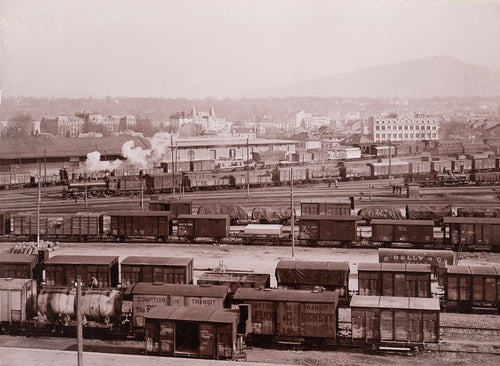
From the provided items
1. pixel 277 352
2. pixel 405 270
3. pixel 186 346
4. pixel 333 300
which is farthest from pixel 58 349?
pixel 405 270

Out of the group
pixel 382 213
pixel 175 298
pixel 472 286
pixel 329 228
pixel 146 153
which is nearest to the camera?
pixel 175 298

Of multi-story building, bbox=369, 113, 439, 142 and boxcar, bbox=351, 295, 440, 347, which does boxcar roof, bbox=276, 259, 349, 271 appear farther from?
multi-story building, bbox=369, 113, 439, 142

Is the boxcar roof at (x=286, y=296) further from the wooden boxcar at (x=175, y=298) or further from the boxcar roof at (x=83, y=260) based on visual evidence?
the boxcar roof at (x=83, y=260)

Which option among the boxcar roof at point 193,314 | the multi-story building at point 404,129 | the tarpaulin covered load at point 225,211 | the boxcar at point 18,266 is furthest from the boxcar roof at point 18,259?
the multi-story building at point 404,129

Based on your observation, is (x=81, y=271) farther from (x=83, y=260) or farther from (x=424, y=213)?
(x=424, y=213)

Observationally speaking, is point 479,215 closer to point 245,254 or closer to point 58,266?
point 245,254

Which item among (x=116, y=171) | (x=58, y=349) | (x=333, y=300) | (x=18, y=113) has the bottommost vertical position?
(x=58, y=349)

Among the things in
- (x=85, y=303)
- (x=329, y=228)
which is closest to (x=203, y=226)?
(x=329, y=228)
